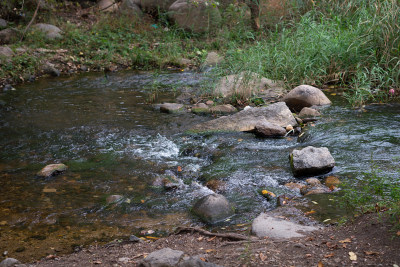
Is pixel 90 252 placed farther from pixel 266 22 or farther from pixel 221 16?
pixel 221 16

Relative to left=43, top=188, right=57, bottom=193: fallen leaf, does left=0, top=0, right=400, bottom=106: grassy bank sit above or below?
above

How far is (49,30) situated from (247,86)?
719 cm

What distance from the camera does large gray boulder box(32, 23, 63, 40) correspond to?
11.3 meters

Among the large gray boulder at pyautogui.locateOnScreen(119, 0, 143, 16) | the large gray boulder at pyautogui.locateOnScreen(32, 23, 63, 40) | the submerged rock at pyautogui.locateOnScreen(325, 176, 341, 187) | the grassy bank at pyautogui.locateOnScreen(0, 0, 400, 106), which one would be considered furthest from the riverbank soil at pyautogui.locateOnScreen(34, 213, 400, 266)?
the large gray boulder at pyautogui.locateOnScreen(119, 0, 143, 16)

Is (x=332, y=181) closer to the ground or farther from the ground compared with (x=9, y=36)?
closer to the ground

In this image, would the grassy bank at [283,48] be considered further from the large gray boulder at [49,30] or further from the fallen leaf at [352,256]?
the fallen leaf at [352,256]

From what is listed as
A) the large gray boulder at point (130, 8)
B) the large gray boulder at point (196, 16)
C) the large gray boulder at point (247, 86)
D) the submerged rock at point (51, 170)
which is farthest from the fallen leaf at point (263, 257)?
the large gray boulder at point (130, 8)

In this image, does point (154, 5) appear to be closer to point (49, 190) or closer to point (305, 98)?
point (305, 98)

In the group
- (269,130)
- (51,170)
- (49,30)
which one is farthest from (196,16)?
(51,170)

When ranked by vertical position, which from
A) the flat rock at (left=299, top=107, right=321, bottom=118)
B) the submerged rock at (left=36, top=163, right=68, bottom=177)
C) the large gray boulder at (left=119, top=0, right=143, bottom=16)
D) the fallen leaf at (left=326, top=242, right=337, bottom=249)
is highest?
the large gray boulder at (left=119, top=0, right=143, bottom=16)

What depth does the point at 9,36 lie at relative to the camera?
35.4 feet

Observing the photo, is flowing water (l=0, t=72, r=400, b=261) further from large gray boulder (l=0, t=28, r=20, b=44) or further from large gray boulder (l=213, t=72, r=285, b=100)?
large gray boulder (l=0, t=28, r=20, b=44)

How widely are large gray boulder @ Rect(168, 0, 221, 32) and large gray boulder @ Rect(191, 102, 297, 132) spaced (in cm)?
660

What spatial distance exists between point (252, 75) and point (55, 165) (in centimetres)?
376
